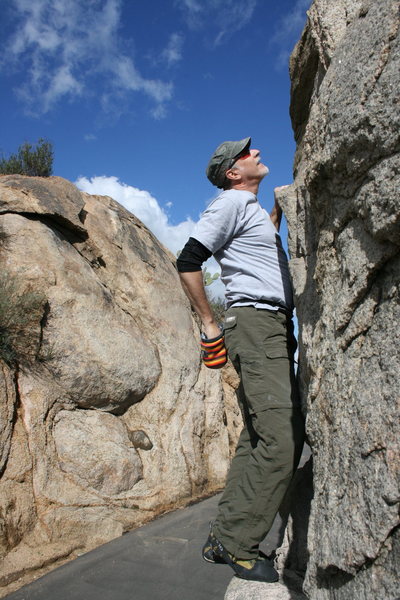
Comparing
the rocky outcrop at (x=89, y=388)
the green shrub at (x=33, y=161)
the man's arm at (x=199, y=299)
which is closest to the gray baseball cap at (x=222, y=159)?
the man's arm at (x=199, y=299)

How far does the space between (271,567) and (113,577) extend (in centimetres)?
143

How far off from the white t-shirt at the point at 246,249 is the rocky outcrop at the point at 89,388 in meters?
2.72

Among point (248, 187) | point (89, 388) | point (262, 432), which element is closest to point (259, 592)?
point (262, 432)

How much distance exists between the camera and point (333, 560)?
5.47ft

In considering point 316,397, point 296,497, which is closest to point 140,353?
point 296,497

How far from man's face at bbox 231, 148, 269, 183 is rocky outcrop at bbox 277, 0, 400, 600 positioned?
868mm

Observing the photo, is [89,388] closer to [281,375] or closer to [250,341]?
[250,341]

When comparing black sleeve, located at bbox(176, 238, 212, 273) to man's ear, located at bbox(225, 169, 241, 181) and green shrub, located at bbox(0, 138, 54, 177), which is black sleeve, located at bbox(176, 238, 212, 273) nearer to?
man's ear, located at bbox(225, 169, 241, 181)

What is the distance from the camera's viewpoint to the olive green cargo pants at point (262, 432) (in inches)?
95.2

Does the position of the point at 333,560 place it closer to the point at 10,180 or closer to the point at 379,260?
the point at 379,260

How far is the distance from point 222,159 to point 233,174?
0.37ft

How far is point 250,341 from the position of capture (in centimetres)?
262

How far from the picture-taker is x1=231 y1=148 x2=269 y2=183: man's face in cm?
301

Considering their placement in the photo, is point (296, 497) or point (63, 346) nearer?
point (296, 497)
